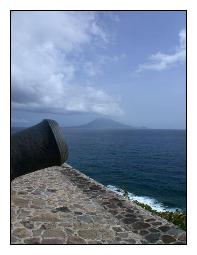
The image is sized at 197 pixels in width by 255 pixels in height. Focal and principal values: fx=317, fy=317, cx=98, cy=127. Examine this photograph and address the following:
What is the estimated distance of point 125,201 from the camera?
8.68m

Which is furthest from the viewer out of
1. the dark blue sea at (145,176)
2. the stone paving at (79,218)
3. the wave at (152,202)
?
the dark blue sea at (145,176)

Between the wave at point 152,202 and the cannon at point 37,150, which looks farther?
the wave at point 152,202

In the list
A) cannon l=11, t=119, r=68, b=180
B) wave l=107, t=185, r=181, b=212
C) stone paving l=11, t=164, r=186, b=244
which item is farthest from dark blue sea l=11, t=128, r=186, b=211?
cannon l=11, t=119, r=68, b=180

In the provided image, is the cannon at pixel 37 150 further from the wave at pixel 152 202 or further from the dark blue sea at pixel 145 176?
the dark blue sea at pixel 145 176

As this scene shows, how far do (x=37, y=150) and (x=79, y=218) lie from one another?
296cm

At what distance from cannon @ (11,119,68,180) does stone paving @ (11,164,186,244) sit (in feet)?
6.02

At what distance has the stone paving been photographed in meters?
6.43

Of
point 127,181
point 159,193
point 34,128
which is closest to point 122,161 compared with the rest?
point 127,181

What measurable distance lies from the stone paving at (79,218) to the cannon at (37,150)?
6.02 feet

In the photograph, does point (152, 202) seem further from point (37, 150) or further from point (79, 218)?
point (37, 150)

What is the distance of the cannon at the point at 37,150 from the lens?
5188mm

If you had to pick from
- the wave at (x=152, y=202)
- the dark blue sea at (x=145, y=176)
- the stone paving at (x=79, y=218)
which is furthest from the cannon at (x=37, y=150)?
the dark blue sea at (x=145, y=176)

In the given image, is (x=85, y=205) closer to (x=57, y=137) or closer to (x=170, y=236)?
(x=170, y=236)

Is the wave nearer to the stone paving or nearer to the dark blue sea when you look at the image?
the dark blue sea
